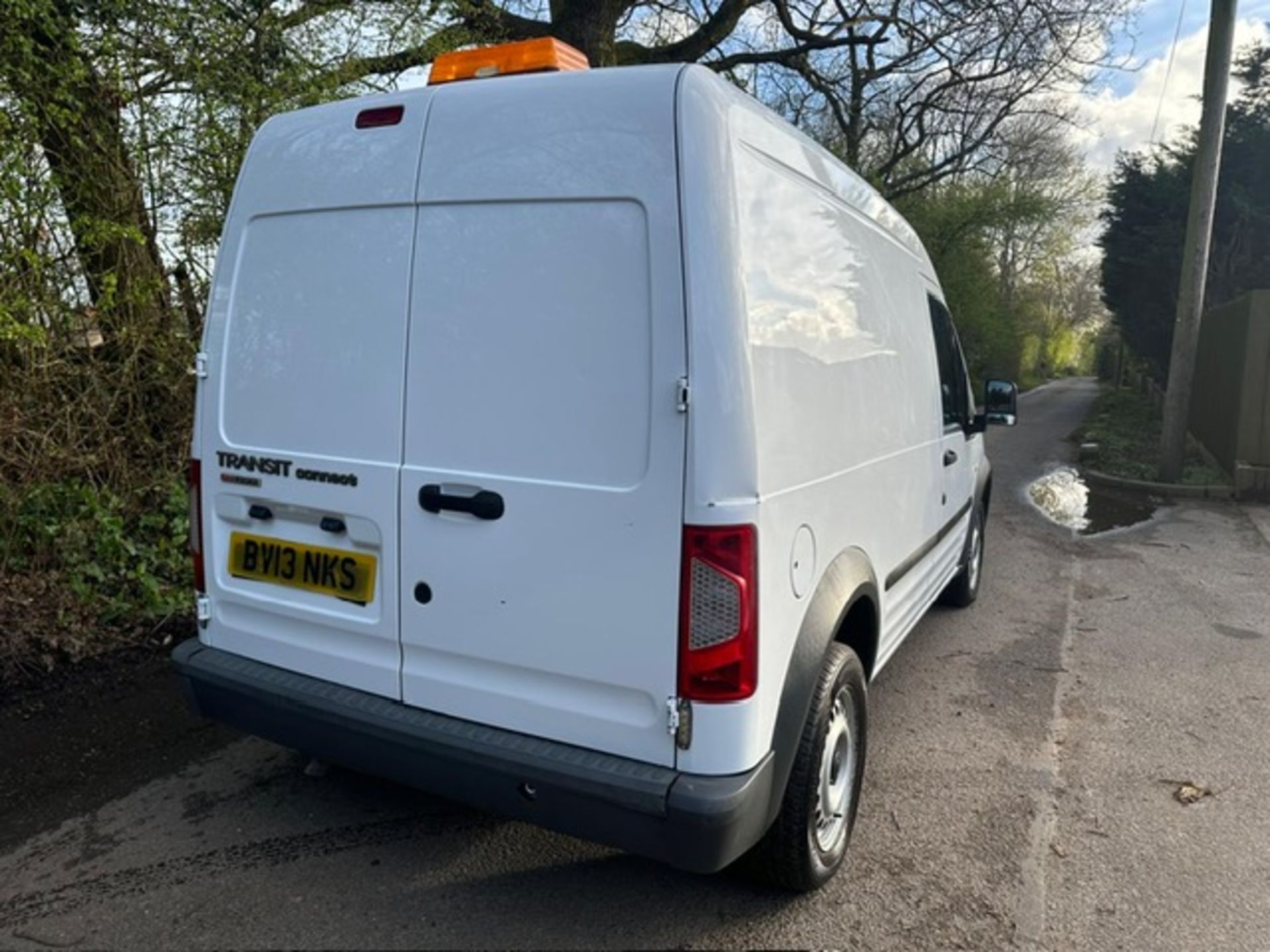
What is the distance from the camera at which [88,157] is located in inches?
191

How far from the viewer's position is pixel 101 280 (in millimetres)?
4996

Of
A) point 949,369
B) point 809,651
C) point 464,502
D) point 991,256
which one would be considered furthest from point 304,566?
point 991,256

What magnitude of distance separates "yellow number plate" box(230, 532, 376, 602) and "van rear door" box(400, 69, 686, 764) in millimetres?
165

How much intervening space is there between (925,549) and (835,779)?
58.1 inches

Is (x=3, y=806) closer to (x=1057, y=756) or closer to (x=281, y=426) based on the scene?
(x=281, y=426)

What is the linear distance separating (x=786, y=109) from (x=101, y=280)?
44.7ft

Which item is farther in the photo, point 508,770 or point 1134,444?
point 1134,444

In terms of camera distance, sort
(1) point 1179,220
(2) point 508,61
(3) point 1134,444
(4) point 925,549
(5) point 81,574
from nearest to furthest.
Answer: (2) point 508,61, (4) point 925,549, (5) point 81,574, (3) point 1134,444, (1) point 1179,220

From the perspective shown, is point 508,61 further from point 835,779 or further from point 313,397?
point 835,779

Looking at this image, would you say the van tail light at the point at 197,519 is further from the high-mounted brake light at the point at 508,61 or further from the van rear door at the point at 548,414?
the high-mounted brake light at the point at 508,61

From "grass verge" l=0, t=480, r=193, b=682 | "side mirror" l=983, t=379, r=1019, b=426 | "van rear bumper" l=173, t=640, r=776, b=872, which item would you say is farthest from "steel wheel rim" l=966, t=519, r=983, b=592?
"grass verge" l=0, t=480, r=193, b=682

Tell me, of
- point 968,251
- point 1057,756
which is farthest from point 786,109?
point 1057,756

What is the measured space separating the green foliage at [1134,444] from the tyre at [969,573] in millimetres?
6141

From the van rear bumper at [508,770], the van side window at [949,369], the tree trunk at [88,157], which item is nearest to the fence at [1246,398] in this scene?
the van side window at [949,369]
